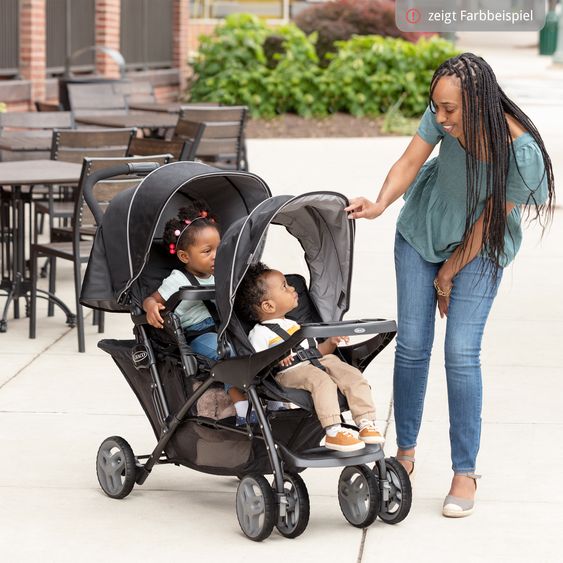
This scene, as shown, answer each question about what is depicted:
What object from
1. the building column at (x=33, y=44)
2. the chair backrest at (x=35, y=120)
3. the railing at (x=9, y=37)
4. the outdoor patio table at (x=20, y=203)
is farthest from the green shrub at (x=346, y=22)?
the outdoor patio table at (x=20, y=203)

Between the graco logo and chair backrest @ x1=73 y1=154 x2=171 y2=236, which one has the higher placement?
chair backrest @ x1=73 y1=154 x2=171 y2=236

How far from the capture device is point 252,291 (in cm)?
485

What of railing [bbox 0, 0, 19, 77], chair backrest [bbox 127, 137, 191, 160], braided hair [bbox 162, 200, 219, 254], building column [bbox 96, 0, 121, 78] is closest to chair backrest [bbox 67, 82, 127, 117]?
railing [bbox 0, 0, 19, 77]

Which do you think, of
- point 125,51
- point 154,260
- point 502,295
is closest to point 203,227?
point 154,260

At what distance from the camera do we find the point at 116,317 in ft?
28.8

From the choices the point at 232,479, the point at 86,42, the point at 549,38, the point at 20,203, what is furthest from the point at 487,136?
the point at 549,38

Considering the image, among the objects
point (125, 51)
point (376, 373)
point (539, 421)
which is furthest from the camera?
point (125, 51)

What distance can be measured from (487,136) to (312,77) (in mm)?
17836

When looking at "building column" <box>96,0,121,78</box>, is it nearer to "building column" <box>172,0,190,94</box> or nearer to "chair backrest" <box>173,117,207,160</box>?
"building column" <box>172,0,190,94</box>

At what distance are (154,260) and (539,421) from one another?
220cm

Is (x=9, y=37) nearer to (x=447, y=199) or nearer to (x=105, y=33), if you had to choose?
(x=105, y=33)

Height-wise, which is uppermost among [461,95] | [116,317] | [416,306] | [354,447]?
[461,95]

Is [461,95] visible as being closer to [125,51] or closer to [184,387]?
[184,387]

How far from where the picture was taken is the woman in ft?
15.8
